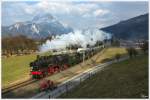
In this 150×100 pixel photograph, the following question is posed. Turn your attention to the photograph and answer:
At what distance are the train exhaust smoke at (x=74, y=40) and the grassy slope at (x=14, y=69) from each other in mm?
4093

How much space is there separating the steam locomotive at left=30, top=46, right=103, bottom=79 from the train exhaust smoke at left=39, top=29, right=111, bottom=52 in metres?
1.77

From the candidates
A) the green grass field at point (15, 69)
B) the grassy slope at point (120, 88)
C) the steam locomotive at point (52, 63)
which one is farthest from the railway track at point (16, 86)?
the grassy slope at point (120, 88)

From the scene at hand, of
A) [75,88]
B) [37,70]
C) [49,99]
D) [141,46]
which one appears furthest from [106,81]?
[141,46]

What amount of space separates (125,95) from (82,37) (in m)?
21.3

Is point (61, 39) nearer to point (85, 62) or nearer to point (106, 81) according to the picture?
point (85, 62)

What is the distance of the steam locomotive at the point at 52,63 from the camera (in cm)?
2662

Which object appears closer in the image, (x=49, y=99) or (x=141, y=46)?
(x=49, y=99)

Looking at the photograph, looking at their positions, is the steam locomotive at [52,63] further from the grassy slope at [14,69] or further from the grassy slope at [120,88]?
the grassy slope at [120,88]

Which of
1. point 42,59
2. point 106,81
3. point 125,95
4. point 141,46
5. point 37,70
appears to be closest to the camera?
point 125,95

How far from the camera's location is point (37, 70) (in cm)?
2656

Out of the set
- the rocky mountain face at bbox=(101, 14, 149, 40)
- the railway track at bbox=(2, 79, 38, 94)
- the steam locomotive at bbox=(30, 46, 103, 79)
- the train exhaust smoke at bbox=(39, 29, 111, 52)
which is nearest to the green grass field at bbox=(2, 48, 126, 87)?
the railway track at bbox=(2, 79, 38, 94)

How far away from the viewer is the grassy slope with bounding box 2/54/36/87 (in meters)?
25.2

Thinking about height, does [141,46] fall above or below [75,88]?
above

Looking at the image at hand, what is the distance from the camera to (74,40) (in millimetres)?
35719
